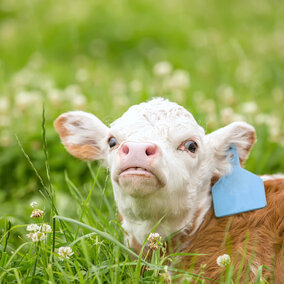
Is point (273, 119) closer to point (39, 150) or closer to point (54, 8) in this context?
point (39, 150)

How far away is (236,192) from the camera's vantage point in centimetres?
372

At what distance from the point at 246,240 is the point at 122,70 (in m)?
7.95

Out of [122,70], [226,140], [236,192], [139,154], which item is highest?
[139,154]

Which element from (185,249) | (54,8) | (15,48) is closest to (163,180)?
(185,249)

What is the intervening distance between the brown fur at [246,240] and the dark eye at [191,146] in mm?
414

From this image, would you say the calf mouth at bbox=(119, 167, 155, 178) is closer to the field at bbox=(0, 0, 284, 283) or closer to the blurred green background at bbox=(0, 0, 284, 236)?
the field at bbox=(0, 0, 284, 283)

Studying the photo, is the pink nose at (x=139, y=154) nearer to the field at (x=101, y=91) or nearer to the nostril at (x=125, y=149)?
the nostril at (x=125, y=149)

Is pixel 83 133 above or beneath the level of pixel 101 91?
above

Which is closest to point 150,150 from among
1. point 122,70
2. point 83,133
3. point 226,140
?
point 226,140

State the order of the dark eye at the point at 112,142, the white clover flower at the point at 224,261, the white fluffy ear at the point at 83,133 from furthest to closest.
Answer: the white fluffy ear at the point at 83,133
the dark eye at the point at 112,142
the white clover flower at the point at 224,261

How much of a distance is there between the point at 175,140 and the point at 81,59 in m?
7.36

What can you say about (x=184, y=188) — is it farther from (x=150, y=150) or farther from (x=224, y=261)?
(x=224, y=261)

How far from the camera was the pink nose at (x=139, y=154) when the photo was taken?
10.5 ft

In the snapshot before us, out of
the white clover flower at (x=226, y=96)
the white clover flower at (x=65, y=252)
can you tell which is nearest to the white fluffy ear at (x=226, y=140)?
the white clover flower at (x=65, y=252)
